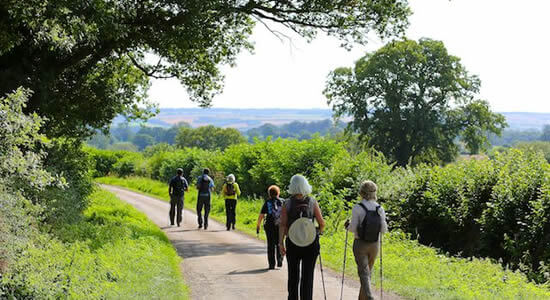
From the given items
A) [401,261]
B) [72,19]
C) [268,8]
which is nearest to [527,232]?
[401,261]

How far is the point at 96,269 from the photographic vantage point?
11.3 m

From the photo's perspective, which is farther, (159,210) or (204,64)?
(159,210)

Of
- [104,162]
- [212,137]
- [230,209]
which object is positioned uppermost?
[230,209]

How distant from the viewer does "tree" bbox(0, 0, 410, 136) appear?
51.9 feet

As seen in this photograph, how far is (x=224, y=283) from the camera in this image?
1212 cm

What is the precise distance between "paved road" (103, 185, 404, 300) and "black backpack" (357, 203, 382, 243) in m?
2.11

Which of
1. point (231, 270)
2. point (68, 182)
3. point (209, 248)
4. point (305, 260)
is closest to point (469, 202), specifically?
point (209, 248)

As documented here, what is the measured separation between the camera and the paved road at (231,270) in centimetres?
1115

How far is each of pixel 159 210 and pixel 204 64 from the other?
9.32 metres

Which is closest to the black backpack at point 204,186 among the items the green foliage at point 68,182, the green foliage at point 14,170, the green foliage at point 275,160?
the green foliage at point 68,182

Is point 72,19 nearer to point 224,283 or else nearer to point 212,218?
point 224,283

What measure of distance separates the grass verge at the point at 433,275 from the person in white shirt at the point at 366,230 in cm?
218

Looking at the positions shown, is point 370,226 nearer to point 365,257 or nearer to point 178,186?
point 365,257

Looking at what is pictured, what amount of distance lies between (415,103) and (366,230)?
54.1 m
